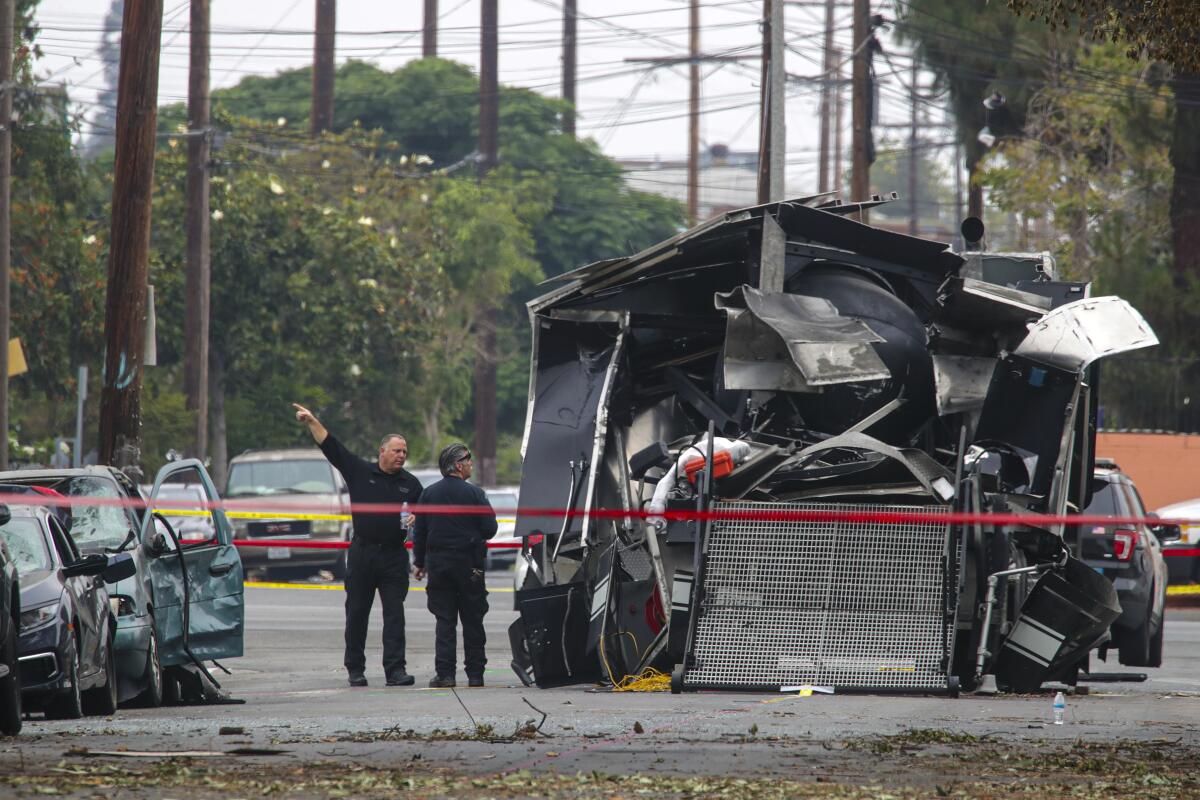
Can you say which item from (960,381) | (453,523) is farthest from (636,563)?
(960,381)

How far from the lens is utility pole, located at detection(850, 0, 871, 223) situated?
29.7 m

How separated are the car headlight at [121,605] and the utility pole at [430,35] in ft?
133

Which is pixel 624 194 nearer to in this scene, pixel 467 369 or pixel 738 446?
pixel 467 369

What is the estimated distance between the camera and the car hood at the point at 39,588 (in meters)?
10.5

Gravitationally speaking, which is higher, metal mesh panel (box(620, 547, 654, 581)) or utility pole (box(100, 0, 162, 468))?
utility pole (box(100, 0, 162, 468))

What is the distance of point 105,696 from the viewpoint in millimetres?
11352

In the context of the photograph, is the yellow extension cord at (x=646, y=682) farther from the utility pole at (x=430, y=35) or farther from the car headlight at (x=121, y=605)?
the utility pole at (x=430, y=35)

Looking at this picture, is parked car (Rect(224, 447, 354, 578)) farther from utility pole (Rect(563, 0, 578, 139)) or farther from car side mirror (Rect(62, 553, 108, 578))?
utility pole (Rect(563, 0, 578, 139))

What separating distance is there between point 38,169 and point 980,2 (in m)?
15.0

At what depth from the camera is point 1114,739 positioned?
31.8 ft

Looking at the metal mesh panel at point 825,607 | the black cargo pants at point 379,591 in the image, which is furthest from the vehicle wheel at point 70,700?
the metal mesh panel at point 825,607

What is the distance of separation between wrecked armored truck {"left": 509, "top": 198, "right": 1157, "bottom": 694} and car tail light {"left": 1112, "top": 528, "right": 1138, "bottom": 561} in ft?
8.43

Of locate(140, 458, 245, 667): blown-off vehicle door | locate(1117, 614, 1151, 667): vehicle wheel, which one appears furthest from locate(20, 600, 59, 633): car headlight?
locate(1117, 614, 1151, 667): vehicle wheel

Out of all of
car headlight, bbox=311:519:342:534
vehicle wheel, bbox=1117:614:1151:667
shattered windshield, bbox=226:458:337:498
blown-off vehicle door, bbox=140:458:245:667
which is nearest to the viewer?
blown-off vehicle door, bbox=140:458:245:667
